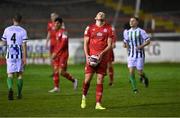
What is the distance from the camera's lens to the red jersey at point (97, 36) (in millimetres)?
16266

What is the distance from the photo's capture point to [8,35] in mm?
18516

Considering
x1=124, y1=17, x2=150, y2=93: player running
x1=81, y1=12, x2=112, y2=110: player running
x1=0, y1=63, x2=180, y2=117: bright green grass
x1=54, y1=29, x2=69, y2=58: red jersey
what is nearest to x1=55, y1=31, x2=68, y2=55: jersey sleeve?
x1=54, y1=29, x2=69, y2=58: red jersey

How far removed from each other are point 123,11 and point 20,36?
91.7ft

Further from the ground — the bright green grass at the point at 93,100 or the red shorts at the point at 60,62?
the red shorts at the point at 60,62

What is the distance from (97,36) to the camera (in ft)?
53.4

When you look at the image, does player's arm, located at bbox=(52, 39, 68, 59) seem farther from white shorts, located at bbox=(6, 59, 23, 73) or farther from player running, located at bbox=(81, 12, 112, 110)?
player running, located at bbox=(81, 12, 112, 110)

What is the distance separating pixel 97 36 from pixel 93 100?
96.3 inches

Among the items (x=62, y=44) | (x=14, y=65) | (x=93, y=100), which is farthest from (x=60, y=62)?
(x=93, y=100)

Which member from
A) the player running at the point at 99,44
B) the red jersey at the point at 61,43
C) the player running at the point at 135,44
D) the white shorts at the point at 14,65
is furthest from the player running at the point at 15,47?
the player running at the point at 135,44

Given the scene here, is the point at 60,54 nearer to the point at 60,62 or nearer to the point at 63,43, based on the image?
the point at 60,62

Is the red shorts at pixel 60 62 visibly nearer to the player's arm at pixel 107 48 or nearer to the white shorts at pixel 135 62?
Answer: the white shorts at pixel 135 62

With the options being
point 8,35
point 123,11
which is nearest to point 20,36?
point 8,35

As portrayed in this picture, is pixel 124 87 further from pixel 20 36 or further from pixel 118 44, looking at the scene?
pixel 118 44

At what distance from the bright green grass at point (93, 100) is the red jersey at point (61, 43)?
1.14 metres
